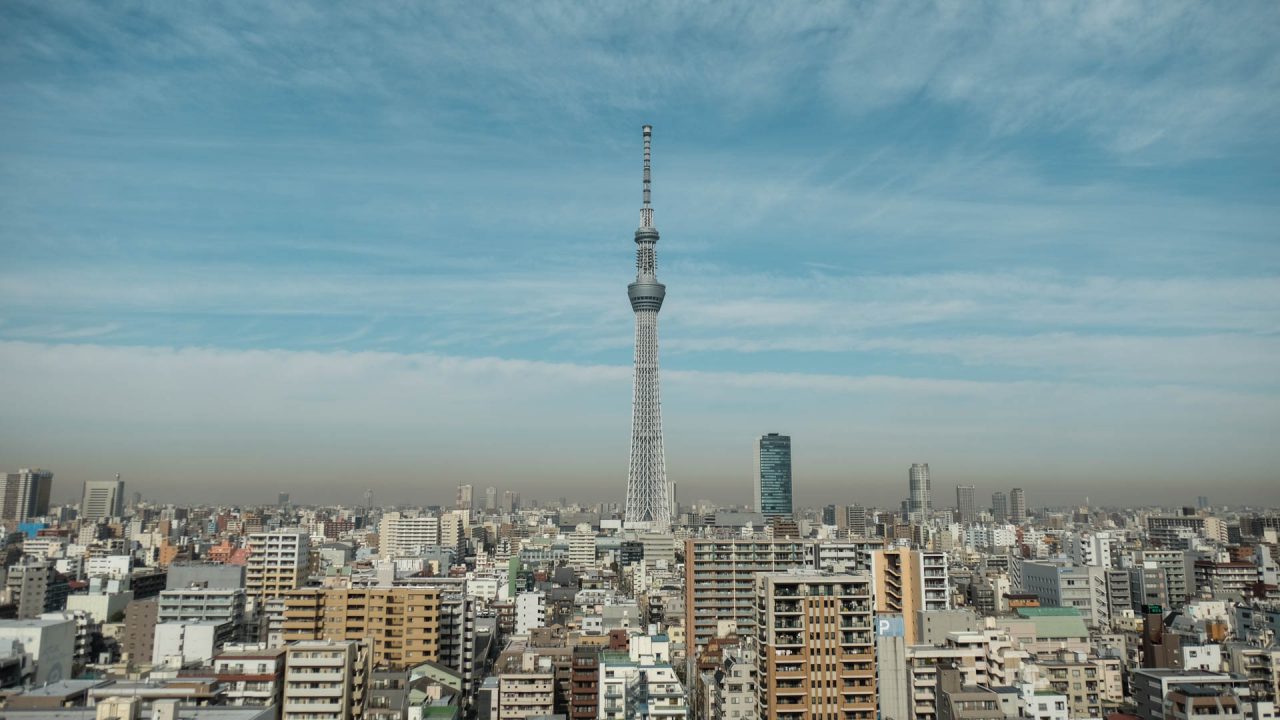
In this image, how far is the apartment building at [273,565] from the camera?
24438 millimetres

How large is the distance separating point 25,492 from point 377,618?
7983 mm

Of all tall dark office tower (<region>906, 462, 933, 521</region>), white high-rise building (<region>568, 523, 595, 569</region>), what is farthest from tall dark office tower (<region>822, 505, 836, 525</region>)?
white high-rise building (<region>568, 523, 595, 569</region>)

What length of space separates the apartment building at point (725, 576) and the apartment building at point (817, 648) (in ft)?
26.8

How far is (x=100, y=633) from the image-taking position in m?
21.7

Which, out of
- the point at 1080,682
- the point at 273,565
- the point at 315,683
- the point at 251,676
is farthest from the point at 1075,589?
the point at 273,565

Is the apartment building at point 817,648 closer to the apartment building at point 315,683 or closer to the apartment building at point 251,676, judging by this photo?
the apartment building at point 315,683

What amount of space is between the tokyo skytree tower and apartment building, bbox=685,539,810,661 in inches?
984

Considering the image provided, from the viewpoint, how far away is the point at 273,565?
24719 mm

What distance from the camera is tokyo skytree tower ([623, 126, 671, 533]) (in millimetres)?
A: 46344

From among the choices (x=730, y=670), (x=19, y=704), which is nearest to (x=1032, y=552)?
(x=730, y=670)

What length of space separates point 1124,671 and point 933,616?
13.2 ft

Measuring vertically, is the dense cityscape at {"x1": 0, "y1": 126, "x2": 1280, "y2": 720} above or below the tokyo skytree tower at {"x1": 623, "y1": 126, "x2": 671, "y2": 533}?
below

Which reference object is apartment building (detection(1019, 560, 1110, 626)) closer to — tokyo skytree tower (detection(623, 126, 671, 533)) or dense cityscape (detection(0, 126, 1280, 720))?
dense cityscape (detection(0, 126, 1280, 720))

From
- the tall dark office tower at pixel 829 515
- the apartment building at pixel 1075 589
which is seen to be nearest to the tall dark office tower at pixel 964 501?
the tall dark office tower at pixel 829 515
